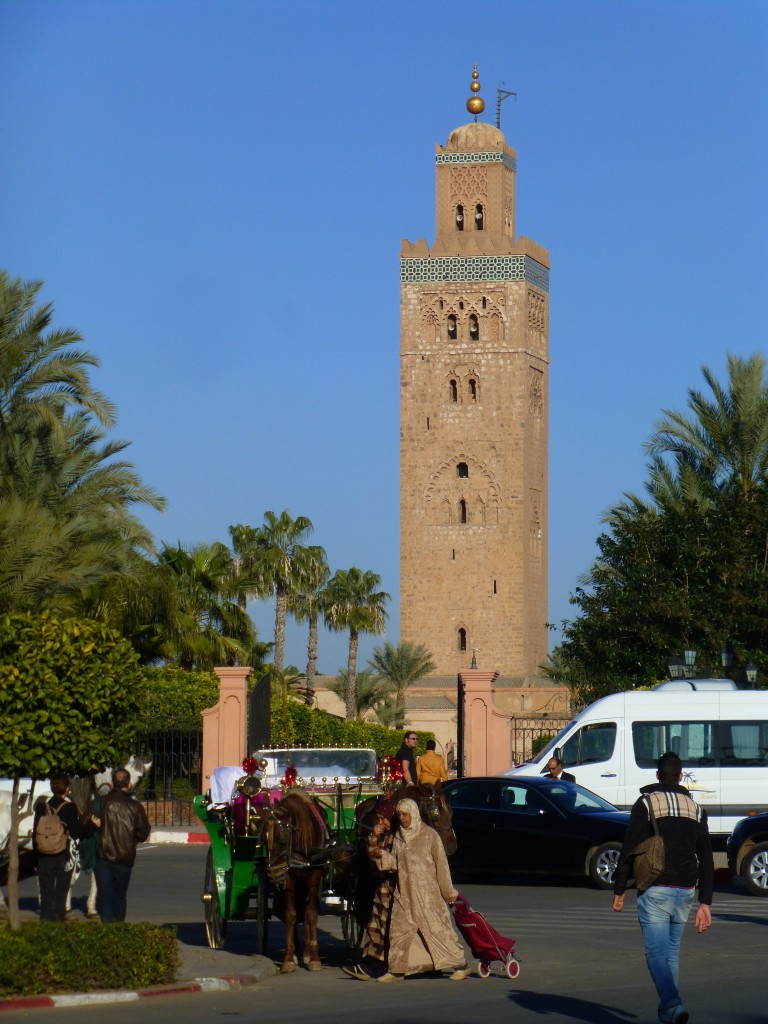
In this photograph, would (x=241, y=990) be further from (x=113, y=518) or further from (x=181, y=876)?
(x=113, y=518)

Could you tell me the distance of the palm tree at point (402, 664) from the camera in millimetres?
71312

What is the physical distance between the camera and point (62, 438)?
27781mm

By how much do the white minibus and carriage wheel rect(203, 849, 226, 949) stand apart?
8.39 m

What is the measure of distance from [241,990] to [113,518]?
18.9 m

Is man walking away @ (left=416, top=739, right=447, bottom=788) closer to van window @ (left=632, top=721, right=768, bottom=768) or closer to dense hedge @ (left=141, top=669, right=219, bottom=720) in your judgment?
van window @ (left=632, top=721, right=768, bottom=768)

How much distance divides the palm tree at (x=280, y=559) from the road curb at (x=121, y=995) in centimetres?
4901

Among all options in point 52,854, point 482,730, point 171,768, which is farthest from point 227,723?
point 52,854

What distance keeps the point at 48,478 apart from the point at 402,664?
43.7 meters

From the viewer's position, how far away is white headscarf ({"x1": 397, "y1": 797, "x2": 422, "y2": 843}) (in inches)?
→ 447

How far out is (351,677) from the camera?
6944 cm

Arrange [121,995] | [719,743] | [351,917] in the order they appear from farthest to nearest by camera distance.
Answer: [719,743], [351,917], [121,995]

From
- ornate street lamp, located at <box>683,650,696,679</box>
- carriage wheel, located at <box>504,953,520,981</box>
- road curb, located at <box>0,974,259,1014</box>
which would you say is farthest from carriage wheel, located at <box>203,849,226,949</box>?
ornate street lamp, located at <box>683,650,696,679</box>

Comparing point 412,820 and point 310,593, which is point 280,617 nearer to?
point 310,593

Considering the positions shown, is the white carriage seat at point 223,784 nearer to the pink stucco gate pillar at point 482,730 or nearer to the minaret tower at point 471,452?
the pink stucco gate pillar at point 482,730
